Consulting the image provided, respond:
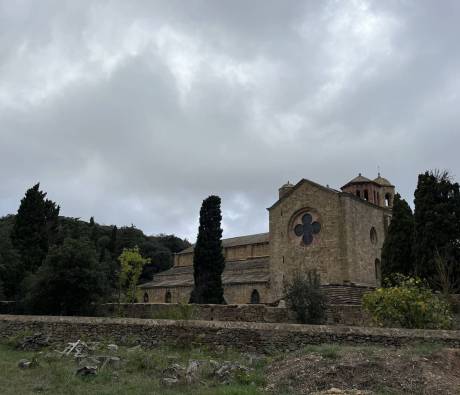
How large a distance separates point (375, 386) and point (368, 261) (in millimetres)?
23945

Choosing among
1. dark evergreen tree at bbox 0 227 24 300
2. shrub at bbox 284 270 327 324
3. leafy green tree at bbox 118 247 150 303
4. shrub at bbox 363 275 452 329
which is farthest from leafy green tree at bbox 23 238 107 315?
shrub at bbox 363 275 452 329

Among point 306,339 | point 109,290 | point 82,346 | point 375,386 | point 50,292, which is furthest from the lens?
point 109,290

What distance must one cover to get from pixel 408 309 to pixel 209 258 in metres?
17.5

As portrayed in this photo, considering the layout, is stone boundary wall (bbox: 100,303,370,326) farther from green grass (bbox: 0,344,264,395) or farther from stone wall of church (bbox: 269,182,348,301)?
stone wall of church (bbox: 269,182,348,301)

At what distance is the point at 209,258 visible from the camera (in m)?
29.1

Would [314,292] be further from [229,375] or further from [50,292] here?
[50,292]

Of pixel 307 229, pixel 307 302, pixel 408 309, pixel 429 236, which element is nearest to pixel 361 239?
pixel 307 229

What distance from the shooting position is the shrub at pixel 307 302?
14914mm

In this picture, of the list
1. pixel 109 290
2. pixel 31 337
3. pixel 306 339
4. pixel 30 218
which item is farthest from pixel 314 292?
pixel 30 218

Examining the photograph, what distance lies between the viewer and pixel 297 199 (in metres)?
31.9

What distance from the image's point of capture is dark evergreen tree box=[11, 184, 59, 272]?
30500 mm

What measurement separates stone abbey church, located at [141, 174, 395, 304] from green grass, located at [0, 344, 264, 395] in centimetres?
1550

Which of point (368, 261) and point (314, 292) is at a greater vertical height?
point (368, 261)

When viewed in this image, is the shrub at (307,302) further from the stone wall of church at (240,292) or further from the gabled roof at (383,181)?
the gabled roof at (383,181)
